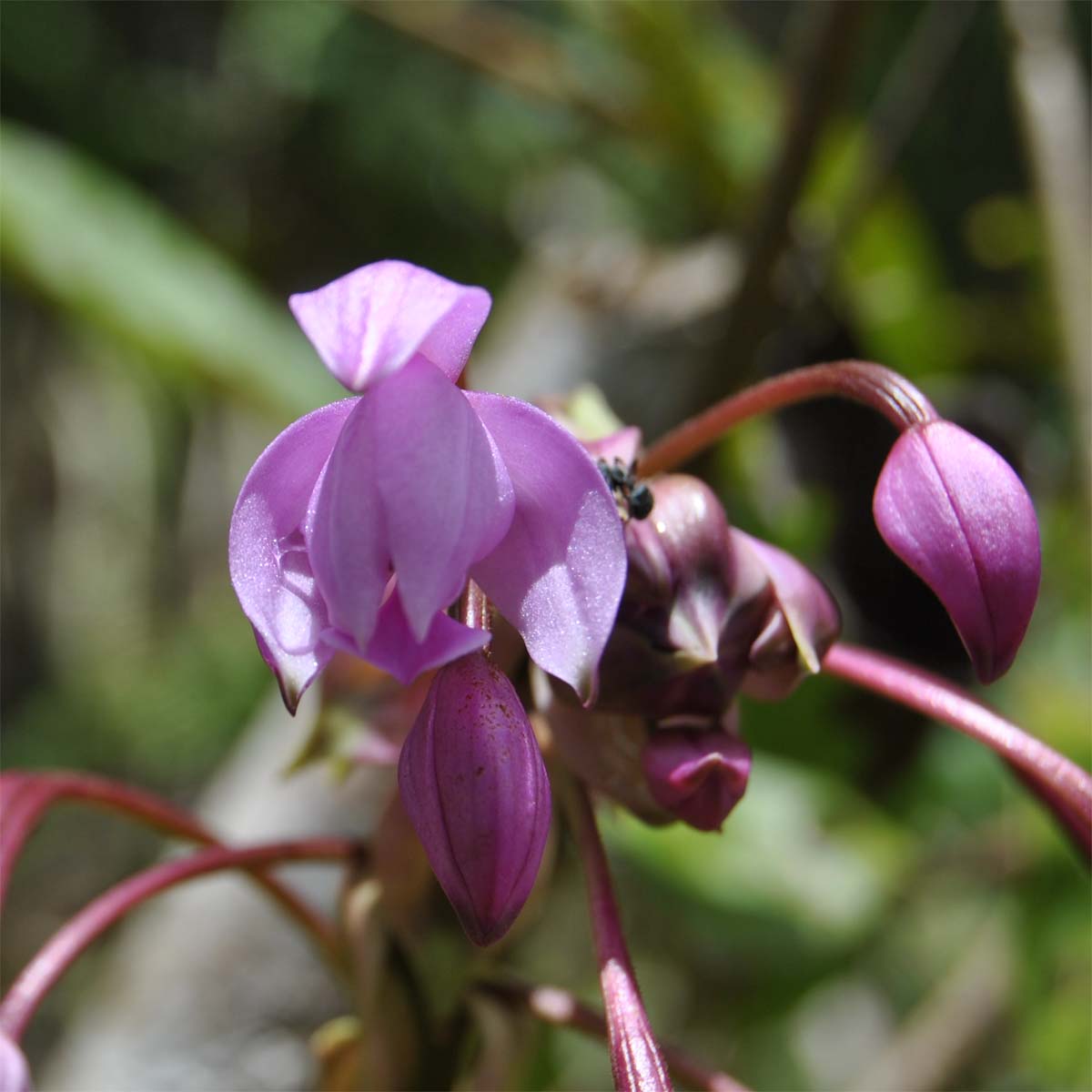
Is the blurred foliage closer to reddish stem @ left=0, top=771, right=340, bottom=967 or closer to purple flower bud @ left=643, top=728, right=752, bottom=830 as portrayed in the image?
reddish stem @ left=0, top=771, right=340, bottom=967

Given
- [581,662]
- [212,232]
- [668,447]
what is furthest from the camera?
[212,232]

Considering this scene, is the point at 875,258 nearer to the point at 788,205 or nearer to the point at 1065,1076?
the point at 788,205

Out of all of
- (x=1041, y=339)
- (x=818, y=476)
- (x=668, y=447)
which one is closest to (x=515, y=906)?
(x=668, y=447)

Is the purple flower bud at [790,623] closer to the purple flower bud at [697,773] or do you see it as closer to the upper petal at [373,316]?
the purple flower bud at [697,773]

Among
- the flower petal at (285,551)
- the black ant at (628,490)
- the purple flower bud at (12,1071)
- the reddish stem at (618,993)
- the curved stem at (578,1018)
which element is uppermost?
the black ant at (628,490)

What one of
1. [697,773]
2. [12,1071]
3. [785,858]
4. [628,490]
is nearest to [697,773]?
[697,773]

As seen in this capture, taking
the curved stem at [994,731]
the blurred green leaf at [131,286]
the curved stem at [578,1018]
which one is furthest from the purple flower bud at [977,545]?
the blurred green leaf at [131,286]

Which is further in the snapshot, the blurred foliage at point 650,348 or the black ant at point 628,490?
the blurred foliage at point 650,348
